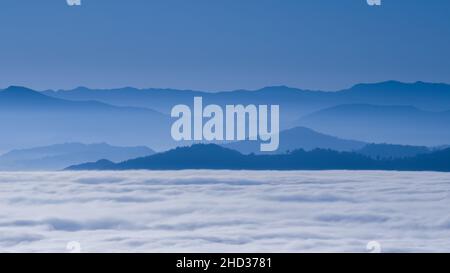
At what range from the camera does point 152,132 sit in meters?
3.12

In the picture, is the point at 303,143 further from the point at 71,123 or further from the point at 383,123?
the point at 71,123

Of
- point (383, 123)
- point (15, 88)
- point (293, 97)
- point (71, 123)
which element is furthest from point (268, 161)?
point (15, 88)

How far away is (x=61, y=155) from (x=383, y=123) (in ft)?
3.88

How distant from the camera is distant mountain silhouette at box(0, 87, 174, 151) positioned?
123 inches

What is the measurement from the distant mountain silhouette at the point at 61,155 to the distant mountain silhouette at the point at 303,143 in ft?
1.13

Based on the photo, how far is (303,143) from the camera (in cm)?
313

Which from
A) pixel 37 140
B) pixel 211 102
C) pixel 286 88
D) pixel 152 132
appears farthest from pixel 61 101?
pixel 286 88

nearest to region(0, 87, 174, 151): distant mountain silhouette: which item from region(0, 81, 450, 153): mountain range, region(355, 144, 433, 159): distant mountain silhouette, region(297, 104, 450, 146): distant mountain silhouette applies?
region(0, 81, 450, 153): mountain range

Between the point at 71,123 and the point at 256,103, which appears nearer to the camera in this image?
the point at 256,103

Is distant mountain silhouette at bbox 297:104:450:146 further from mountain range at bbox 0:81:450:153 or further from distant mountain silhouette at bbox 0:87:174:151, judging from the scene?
distant mountain silhouette at bbox 0:87:174:151

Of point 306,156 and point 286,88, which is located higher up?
point 286,88
